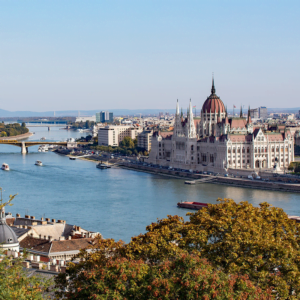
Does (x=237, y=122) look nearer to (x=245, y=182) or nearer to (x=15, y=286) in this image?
(x=245, y=182)

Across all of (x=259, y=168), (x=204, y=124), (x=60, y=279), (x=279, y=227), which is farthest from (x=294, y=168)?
(x=60, y=279)

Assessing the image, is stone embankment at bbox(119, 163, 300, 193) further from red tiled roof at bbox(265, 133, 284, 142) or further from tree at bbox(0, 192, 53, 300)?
tree at bbox(0, 192, 53, 300)

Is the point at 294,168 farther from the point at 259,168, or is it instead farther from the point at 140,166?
the point at 140,166

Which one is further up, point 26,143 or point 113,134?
point 113,134

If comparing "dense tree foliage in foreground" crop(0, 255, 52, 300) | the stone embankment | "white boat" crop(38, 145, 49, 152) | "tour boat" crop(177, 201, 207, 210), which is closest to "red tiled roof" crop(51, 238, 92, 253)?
"dense tree foliage in foreground" crop(0, 255, 52, 300)

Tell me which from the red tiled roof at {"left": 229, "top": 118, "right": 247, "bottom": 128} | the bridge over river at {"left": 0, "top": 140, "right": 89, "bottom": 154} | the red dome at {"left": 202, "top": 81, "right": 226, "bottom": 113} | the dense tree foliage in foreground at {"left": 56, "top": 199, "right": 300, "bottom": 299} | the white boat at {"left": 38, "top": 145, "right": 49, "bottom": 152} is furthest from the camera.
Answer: the white boat at {"left": 38, "top": 145, "right": 49, "bottom": 152}

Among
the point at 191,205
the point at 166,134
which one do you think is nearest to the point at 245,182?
the point at 191,205
